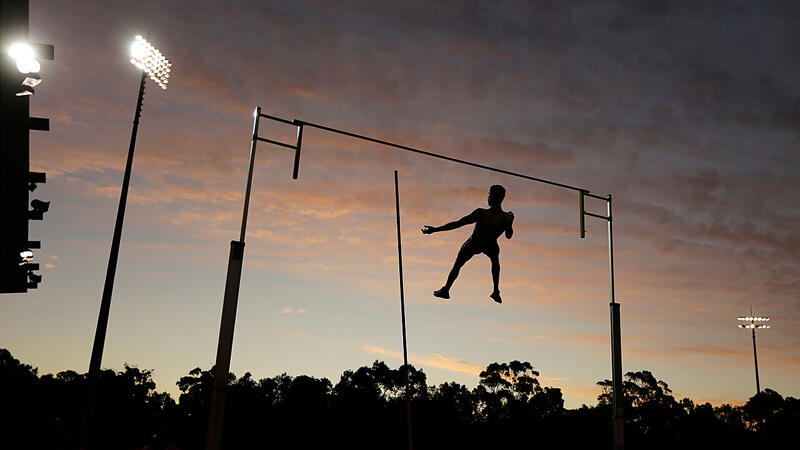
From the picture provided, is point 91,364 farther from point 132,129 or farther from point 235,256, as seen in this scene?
point 235,256

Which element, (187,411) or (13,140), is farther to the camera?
(187,411)

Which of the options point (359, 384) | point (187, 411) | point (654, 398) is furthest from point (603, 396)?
point (187, 411)

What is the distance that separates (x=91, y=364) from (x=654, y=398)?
194ft

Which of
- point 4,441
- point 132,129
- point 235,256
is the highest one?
point 132,129

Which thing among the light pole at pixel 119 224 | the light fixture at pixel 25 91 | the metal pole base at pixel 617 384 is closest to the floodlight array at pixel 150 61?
the light pole at pixel 119 224

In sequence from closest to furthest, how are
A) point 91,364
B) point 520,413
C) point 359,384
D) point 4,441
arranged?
1. point 91,364
2. point 4,441
3. point 520,413
4. point 359,384

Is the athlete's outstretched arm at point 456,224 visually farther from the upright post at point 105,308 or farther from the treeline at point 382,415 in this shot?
the treeline at point 382,415

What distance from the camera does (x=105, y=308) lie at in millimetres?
13641

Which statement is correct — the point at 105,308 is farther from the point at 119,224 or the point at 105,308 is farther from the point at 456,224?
the point at 456,224

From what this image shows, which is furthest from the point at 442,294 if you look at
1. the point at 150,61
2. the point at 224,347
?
the point at 150,61

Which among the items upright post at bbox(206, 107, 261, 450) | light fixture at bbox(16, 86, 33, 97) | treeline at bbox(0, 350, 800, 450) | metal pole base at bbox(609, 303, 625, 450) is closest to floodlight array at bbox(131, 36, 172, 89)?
light fixture at bbox(16, 86, 33, 97)

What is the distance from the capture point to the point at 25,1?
8.25m

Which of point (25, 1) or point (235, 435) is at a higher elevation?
point (25, 1)

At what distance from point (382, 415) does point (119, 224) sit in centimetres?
4355
